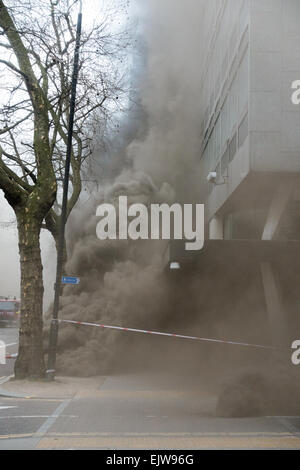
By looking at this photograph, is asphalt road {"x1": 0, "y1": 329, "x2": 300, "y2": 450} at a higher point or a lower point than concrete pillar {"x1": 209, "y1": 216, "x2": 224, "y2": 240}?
lower

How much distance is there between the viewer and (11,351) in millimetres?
22938

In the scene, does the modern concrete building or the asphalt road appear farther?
the modern concrete building

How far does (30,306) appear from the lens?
13.7 metres

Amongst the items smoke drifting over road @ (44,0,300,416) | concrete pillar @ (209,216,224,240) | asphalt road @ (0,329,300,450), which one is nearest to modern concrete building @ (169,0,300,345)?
smoke drifting over road @ (44,0,300,416)

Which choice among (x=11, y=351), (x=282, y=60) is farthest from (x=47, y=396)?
(x=11, y=351)

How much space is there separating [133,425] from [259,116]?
29.6ft

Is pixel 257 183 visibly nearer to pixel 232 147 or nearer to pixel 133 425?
pixel 232 147

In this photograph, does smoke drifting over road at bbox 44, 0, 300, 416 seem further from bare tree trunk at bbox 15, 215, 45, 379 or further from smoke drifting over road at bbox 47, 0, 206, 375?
bare tree trunk at bbox 15, 215, 45, 379

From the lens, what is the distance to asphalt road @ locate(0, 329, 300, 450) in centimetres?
702

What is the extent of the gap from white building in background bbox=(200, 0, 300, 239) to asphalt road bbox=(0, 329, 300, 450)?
590 cm

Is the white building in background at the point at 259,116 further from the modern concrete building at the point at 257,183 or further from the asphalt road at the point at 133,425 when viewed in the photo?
the asphalt road at the point at 133,425

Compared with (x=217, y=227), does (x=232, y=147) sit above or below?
above

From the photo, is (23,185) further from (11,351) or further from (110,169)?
(110,169)

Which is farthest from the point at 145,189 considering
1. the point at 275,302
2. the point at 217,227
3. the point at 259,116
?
the point at 275,302
